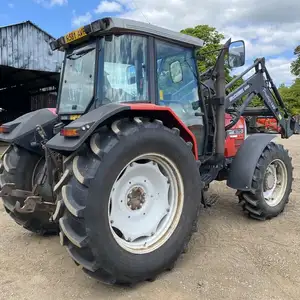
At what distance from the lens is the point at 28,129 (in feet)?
12.2

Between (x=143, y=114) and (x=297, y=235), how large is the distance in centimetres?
236

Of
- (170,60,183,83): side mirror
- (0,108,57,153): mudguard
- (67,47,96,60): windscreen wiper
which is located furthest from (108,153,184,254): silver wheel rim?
(0,108,57,153): mudguard

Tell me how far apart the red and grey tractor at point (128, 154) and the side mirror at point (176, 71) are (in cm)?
2

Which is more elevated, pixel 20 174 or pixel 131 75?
pixel 131 75

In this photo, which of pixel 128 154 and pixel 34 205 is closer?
pixel 128 154

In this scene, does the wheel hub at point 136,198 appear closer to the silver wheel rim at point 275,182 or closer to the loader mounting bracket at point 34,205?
the loader mounting bracket at point 34,205

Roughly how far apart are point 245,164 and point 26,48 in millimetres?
11798

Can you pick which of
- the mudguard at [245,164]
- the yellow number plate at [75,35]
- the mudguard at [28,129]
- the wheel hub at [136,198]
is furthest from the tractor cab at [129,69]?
the wheel hub at [136,198]

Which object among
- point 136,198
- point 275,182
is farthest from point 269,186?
point 136,198

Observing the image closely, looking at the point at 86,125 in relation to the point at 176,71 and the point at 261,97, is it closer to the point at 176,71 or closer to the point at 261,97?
the point at 176,71

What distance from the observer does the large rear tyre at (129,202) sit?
2.56 metres

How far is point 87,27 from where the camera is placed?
10.2 feet

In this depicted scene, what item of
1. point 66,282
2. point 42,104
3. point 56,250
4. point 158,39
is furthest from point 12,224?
point 42,104

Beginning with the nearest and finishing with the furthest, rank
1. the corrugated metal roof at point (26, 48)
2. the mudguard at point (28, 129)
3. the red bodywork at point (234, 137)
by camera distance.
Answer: the mudguard at point (28, 129)
the red bodywork at point (234, 137)
the corrugated metal roof at point (26, 48)
